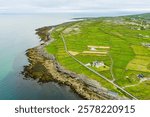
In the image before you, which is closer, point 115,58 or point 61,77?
point 61,77

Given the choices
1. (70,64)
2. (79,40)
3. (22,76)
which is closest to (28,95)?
(22,76)

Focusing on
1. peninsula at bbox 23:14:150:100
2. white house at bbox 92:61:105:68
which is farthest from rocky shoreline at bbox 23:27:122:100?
white house at bbox 92:61:105:68

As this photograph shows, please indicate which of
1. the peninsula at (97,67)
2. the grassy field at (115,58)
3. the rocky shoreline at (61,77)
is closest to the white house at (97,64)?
the peninsula at (97,67)

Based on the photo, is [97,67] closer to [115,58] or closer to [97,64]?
[97,64]

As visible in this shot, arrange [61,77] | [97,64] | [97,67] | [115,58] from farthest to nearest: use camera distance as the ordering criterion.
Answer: [115,58]
[97,64]
[97,67]
[61,77]

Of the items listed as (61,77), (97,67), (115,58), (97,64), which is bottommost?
(61,77)

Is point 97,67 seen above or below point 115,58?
below

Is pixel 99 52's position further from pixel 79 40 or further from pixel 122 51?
pixel 79 40

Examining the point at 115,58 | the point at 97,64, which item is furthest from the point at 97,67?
the point at 115,58

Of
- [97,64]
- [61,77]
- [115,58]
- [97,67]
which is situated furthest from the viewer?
[115,58]
